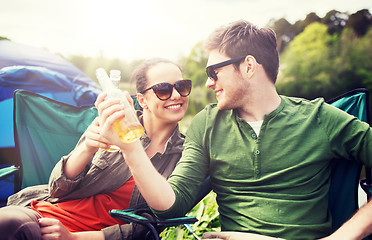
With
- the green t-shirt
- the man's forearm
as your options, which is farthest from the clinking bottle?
the man's forearm

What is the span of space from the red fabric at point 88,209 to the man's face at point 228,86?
0.72m

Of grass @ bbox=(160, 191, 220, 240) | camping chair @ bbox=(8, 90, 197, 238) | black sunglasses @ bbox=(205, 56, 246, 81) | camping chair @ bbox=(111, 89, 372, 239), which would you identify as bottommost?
grass @ bbox=(160, 191, 220, 240)

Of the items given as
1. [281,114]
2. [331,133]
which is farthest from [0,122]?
[331,133]

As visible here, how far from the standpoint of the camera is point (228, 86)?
5.13 feet

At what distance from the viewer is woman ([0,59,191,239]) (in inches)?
59.4

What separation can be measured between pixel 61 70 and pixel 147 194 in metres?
2.57

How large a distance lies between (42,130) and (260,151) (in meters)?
1.67

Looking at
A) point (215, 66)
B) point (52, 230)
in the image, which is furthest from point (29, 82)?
point (215, 66)

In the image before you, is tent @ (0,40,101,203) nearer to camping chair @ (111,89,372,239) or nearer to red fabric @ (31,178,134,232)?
red fabric @ (31,178,134,232)

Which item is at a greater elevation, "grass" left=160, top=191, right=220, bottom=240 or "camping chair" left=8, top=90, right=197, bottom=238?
"camping chair" left=8, top=90, right=197, bottom=238

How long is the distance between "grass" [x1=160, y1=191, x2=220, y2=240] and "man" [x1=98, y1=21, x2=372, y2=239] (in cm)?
99

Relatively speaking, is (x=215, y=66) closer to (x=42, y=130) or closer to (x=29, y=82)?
(x=42, y=130)

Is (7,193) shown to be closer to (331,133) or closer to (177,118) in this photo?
(177,118)

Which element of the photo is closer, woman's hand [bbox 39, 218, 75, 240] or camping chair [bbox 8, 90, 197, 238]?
woman's hand [bbox 39, 218, 75, 240]
